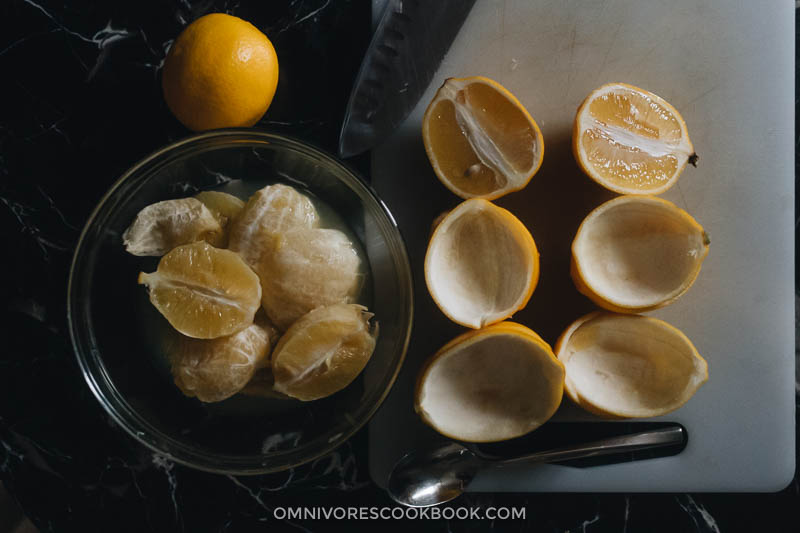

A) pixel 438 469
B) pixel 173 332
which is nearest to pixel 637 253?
pixel 438 469

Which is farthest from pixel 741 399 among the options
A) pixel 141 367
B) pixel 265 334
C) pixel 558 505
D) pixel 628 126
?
pixel 141 367

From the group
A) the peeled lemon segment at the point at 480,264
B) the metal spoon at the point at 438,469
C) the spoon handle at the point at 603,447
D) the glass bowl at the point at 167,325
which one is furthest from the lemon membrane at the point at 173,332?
Result: the spoon handle at the point at 603,447

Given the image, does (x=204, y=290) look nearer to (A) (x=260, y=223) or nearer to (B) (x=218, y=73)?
(A) (x=260, y=223)

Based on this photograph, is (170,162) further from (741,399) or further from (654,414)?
(741,399)

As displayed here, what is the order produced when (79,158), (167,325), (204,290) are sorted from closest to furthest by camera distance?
1. (204,290)
2. (167,325)
3. (79,158)

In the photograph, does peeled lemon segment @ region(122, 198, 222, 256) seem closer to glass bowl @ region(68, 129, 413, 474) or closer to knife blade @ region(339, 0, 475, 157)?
glass bowl @ region(68, 129, 413, 474)
